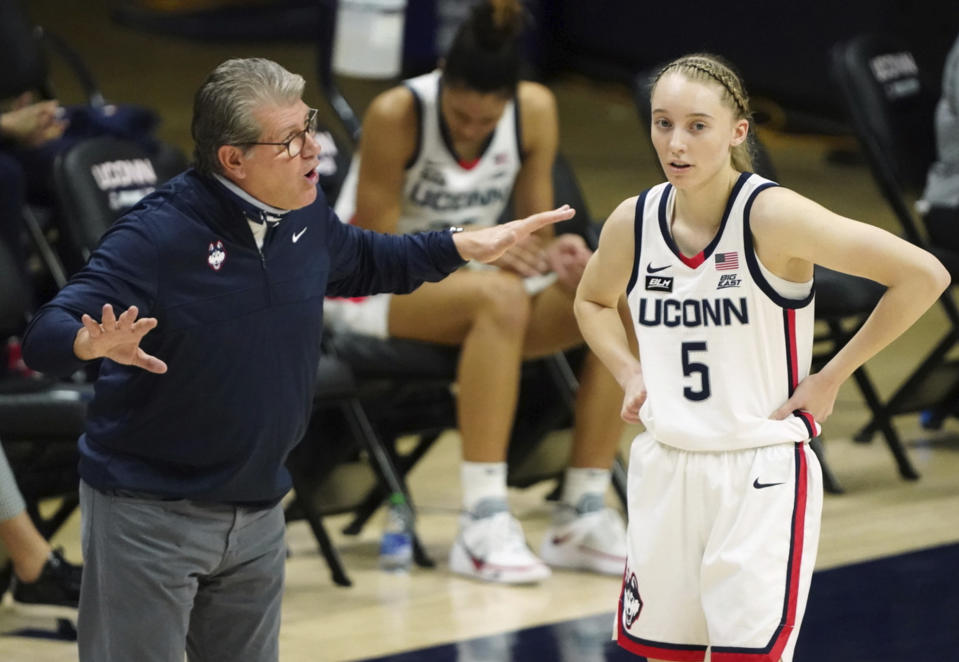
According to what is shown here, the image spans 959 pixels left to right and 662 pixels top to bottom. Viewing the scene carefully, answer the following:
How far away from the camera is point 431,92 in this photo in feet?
15.8

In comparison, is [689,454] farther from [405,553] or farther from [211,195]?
[405,553]

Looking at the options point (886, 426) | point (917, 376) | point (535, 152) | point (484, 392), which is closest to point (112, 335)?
point (484, 392)

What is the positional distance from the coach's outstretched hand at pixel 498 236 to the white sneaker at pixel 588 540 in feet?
5.99

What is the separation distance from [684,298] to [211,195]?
824mm

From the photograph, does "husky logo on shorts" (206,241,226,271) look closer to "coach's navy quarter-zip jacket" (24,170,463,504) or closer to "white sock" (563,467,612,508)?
"coach's navy quarter-zip jacket" (24,170,463,504)

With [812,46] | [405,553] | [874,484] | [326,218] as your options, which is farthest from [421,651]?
[812,46]

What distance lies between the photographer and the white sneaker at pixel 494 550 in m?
4.62

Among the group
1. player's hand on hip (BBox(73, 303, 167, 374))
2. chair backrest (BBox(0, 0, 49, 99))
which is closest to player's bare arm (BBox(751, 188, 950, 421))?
player's hand on hip (BBox(73, 303, 167, 374))

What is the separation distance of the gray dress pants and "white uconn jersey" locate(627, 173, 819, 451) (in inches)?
29.8

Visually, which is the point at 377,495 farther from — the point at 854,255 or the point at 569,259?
the point at 854,255

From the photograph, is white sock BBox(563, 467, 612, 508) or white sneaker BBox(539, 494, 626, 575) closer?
white sneaker BBox(539, 494, 626, 575)

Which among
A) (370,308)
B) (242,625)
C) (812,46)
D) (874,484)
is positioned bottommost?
(812,46)

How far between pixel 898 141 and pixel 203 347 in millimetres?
3785

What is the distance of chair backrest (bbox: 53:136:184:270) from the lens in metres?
4.61
